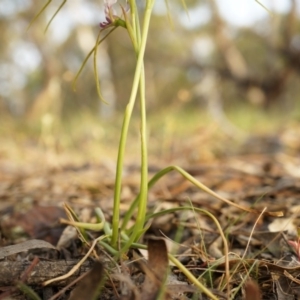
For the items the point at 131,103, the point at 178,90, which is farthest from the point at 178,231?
the point at 178,90

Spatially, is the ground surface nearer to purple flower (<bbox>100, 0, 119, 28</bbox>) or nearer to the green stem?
the green stem

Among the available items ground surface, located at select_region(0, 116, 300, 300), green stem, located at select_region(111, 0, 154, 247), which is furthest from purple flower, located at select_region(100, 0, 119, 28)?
ground surface, located at select_region(0, 116, 300, 300)

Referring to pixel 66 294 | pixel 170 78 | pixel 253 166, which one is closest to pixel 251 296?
pixel 66 294

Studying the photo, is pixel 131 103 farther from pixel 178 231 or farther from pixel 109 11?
pixel 178 231

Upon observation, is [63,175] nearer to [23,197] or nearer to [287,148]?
[23,197]

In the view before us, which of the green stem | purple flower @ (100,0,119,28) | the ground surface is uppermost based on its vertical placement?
purple flower @ (100,0,119,28)

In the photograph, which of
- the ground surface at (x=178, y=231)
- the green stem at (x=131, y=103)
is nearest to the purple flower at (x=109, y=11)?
the green stem at (x=131, y=103)

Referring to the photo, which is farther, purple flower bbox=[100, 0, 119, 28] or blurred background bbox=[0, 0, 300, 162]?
blurred background bbox=[0, 0, 300, 162]

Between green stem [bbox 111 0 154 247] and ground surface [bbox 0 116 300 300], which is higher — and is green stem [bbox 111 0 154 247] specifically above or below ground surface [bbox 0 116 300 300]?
above
